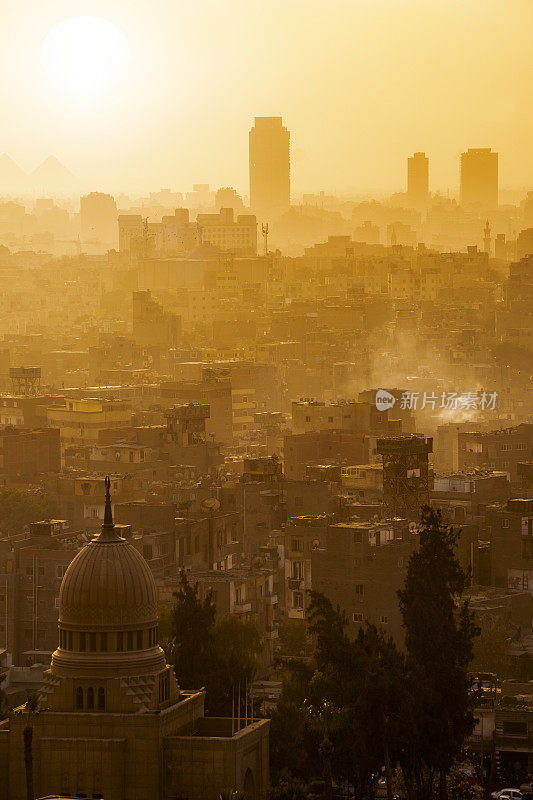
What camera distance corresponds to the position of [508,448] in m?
55.7

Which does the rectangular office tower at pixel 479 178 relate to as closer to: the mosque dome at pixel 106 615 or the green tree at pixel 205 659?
the green tree at pixel 205 659

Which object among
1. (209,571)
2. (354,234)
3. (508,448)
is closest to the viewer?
(209,571)

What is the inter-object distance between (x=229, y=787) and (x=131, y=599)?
6.37 ft

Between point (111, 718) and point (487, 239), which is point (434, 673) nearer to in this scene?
point (111, 718)

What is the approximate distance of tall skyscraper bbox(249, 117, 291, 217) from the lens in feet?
493

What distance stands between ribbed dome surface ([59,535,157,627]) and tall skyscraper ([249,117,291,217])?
405 ft

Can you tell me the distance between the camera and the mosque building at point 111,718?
23.1 m

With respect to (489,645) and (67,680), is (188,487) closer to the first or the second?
(489,645)

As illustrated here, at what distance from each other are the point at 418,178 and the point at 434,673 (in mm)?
131567

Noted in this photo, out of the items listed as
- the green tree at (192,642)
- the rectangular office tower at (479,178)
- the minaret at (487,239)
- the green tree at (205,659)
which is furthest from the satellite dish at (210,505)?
the minaret at (487,239)

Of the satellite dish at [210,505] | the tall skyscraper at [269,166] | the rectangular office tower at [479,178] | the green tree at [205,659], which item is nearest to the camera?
the green tree at [205,659]

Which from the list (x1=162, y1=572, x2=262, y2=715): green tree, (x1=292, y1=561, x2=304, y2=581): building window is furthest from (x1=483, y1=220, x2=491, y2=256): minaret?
(x1=162, y1=572, x2=262, y2=715): green tree

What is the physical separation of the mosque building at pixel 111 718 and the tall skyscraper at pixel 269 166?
12347 centimetres

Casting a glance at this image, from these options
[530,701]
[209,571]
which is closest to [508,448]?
[209,571]
